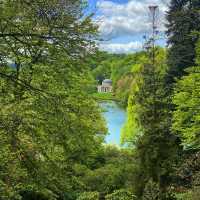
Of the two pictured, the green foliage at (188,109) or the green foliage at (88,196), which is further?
the green foliage at (188,109)

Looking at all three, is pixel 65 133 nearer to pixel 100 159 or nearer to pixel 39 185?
pixel 39 185

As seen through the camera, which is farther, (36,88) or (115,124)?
(115,124)

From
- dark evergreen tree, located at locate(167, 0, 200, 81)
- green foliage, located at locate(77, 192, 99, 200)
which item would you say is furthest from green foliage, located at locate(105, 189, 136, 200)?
dark evergreen tree, located at locate(167, 0, 200, 81)

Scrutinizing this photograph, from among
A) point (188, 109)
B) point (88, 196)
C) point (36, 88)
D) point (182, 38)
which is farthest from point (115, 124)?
point (36, 88)

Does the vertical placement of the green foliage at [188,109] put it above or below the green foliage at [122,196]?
above

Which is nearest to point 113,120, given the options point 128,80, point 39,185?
point 128,80

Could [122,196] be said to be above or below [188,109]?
below

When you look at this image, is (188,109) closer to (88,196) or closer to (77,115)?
(88,196)

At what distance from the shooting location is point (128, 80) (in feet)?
293

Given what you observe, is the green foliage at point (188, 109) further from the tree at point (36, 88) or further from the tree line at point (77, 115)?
the tree at point (36, 88)

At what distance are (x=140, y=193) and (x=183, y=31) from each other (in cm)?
1323

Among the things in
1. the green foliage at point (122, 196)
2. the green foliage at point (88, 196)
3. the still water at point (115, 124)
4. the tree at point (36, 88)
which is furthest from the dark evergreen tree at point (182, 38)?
the still water at point (115, 124)

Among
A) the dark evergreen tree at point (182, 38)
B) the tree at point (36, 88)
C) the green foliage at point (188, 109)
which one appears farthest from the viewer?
the dark evergreen tree at point (182, 38)

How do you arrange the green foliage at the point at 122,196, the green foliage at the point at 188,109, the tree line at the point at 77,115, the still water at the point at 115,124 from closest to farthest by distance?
the tree line at the point at 77,115 < the green foliage at the point at 122,196 < the green foliage at the point at 188,109 < the still water at the point at 115,124
